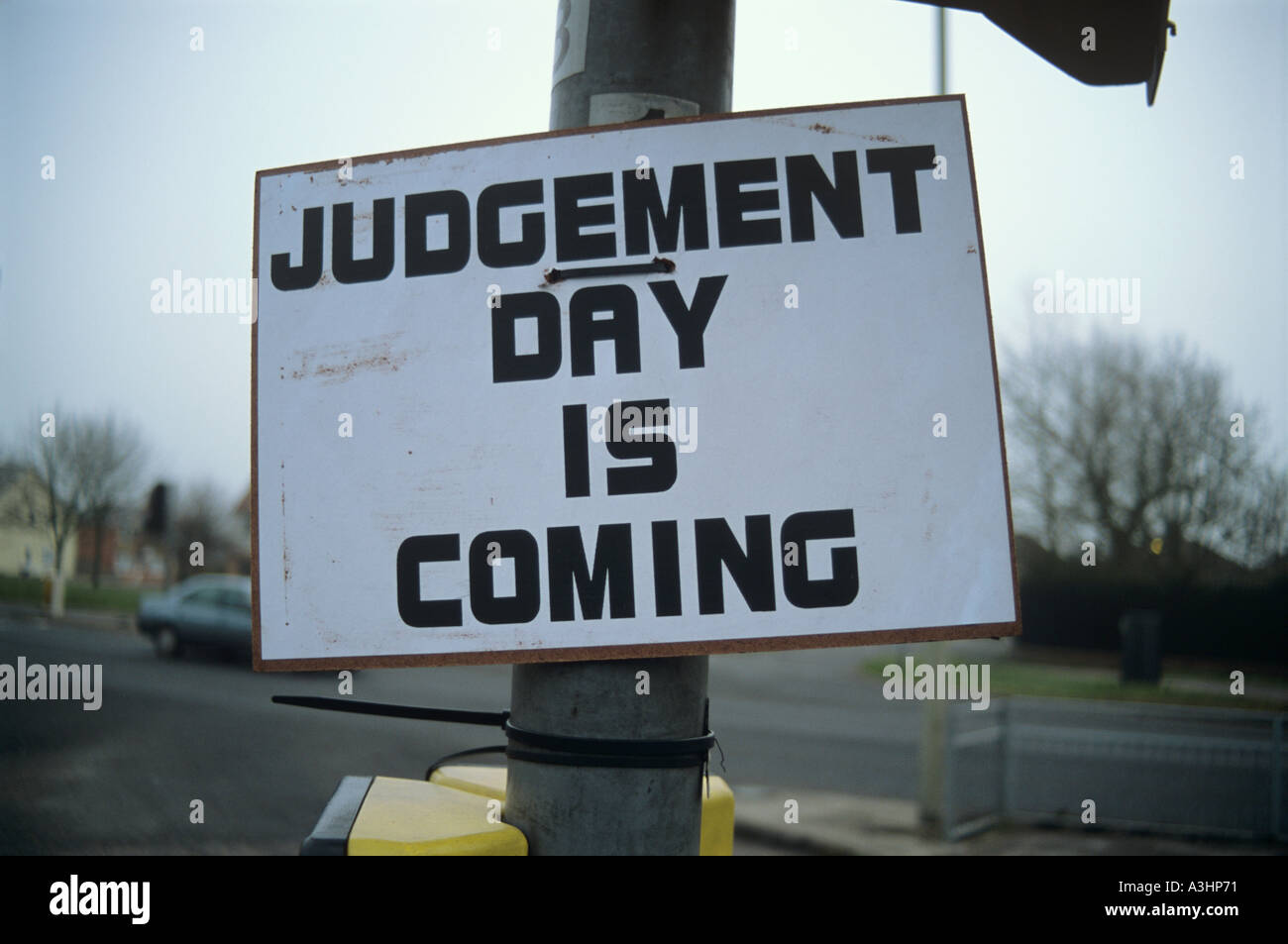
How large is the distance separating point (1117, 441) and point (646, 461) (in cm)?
2937

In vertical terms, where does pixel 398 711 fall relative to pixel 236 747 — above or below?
above

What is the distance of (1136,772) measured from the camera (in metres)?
7.39

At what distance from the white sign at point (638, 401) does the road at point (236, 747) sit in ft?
18.1

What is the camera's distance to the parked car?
16594 mm

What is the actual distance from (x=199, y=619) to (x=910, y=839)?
45.6 ft

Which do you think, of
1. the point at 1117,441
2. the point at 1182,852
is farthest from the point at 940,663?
the point at 1117,441

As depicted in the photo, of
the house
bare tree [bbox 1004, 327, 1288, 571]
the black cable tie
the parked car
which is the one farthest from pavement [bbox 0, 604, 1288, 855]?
bare tree [bbox 1004, 327, 1288, 571]

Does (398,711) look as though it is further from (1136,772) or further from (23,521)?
(23,521)

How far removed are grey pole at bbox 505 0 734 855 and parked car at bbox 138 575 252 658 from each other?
16.4 m

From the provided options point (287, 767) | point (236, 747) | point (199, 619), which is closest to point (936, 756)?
point (287, 767)

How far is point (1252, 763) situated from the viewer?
23.4ft

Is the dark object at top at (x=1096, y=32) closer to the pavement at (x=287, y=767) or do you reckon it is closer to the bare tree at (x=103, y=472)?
the pavement at (x=287, y=767)

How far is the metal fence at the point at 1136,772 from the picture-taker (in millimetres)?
6965

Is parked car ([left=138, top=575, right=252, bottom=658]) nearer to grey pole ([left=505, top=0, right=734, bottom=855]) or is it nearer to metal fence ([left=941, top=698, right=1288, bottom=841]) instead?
metal fence ([left=941, top=698, right=1288, bottom=841])
